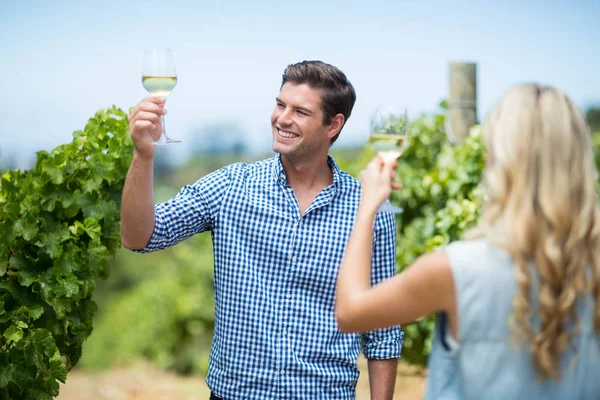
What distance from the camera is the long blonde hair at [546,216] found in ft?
5.34

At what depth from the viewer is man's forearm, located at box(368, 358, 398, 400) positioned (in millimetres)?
2660

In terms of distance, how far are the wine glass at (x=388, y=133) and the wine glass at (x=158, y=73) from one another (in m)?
0.61

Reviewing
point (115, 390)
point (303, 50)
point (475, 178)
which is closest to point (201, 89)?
point (303, 50)

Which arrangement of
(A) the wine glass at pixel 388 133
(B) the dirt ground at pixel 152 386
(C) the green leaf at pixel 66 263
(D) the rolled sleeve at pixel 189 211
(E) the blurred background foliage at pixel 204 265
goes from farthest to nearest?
(B) the dirt ground at pixel 152 386, (E) the blurred background foliage at pixel 204 265, (C) the green leaf at pixel 66 263, (D) the rolled sleeve at pixel 189 211, (A) the wine glass at pixel 388 133

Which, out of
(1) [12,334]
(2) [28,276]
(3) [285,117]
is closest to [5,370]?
(1) [12,334]

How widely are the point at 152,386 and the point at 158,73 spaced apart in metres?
5.54

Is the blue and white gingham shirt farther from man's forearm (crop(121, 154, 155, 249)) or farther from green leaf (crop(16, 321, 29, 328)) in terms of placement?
green leaf (crop(16, 321, 29, 328))

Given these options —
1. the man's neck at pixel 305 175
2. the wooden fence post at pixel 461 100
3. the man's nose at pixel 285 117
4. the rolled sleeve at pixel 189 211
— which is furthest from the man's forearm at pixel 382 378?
the wooden fence post at pixel 461 100

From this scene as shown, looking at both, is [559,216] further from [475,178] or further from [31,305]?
[475,178]

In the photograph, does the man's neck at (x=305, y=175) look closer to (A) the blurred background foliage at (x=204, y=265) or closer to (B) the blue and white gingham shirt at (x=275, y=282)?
(B) the blue and white gingham shirt at (x=275, y=282)

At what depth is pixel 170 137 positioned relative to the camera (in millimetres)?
2297

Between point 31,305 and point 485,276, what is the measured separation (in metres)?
1.95

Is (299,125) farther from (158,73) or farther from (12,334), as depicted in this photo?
(12,334)

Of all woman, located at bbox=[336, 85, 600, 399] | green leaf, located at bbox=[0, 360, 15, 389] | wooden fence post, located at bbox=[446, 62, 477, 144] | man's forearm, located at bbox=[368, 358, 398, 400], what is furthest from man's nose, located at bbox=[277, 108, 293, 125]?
wooden fence post, located at bbox=[446, 62, 477, 144]
